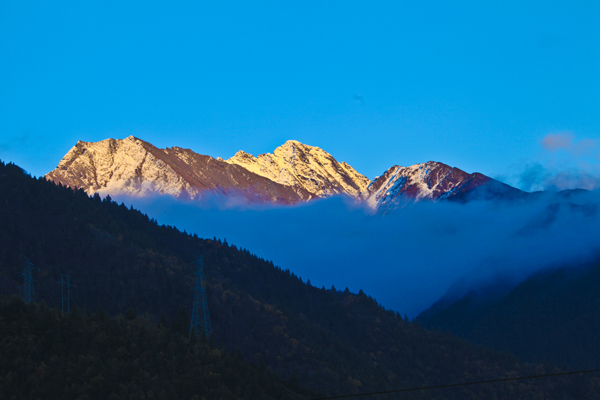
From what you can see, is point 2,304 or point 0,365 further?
point 2,304

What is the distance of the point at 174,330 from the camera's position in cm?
19138

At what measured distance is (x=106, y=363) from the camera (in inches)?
6068

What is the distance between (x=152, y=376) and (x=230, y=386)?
1682 cm

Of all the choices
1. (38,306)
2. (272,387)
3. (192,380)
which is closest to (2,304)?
(38,306)

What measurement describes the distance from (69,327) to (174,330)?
117ft

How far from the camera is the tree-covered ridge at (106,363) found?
474 ft

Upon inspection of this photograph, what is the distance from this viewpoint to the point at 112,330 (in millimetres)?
166250

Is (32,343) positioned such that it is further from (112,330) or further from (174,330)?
(174,330)

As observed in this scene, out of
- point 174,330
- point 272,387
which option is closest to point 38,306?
point 174,330

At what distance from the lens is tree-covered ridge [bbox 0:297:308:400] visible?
14438 cm

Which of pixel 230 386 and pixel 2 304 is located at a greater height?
pixel 2 304

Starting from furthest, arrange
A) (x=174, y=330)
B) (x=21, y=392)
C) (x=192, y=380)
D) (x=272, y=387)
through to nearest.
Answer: (x=174, y=330) < (x=272, y=387) < (x=192, y=380) < (x=21, y=392)

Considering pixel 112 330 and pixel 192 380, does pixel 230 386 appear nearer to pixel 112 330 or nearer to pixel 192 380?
pixel 192 380

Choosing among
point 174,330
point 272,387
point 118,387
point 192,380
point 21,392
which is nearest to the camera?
point 21,392
